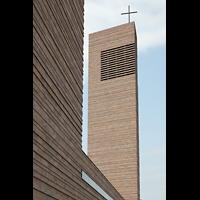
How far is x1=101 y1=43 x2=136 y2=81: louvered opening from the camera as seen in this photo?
31.2 m

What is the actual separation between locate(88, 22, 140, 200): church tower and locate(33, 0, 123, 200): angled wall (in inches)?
549

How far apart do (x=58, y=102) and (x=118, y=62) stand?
22294mm

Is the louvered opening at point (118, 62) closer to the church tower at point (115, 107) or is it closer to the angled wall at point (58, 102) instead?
the church tower at point (115, 107)

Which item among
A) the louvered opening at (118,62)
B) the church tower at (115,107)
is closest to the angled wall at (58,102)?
the church tower at (115,107)

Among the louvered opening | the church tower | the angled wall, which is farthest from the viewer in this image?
the louvered opening

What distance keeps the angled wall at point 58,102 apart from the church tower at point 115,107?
45.8 feet

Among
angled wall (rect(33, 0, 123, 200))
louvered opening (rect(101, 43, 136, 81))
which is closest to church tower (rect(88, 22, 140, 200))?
louvered opening (rect(101, 43, 136, 81))

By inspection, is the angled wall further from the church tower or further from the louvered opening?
the louvered opening

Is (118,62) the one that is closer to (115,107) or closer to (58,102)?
(115,107)

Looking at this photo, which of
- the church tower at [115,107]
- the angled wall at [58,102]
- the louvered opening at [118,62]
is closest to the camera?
the angled wall at [58,102]

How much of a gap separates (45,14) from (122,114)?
2091 centimetres

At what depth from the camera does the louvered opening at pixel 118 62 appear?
3116 cm
